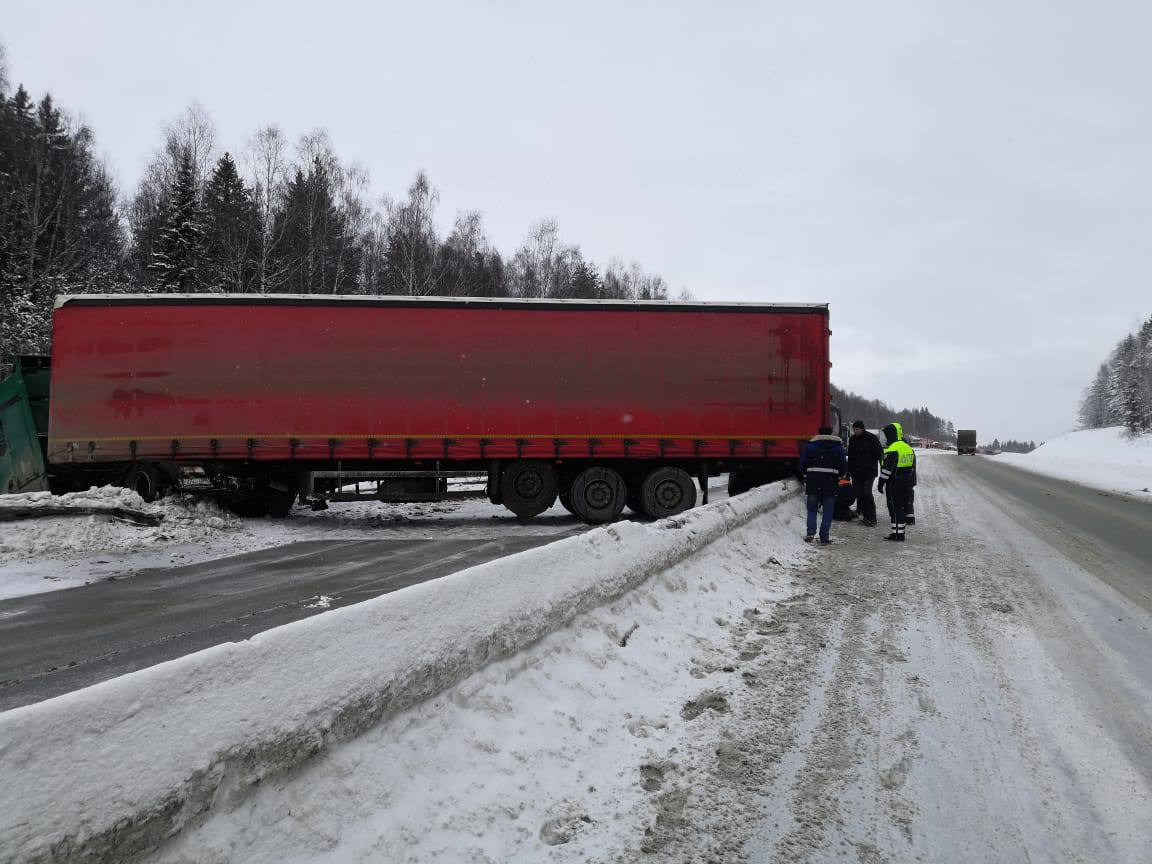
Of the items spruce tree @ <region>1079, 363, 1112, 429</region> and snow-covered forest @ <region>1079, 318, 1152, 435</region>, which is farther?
spruce tree @ <region>1079, 363, 1112, 429</region>

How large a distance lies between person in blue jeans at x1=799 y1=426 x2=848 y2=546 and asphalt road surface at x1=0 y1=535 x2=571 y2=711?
4105 millimetres

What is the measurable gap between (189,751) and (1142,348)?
123 meters

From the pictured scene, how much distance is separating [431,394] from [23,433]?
697cm

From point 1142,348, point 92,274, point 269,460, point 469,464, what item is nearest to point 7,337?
point 92,274

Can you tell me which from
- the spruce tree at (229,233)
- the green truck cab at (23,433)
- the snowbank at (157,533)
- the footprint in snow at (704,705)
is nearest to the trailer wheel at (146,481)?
the snowbank at (157,533)

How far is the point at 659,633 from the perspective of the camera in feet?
14.7

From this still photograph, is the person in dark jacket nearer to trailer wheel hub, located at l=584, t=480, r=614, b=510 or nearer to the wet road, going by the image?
the wet road

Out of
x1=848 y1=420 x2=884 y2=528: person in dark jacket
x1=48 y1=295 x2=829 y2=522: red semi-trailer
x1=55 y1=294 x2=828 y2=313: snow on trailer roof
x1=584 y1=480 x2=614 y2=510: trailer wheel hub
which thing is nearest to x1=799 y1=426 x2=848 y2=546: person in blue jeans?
x1=848 y1=420 x2=884 y2=528: person in dark jacket

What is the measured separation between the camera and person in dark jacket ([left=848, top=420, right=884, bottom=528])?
37.2 ft

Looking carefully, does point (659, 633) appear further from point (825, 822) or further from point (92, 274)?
point (92, 274)

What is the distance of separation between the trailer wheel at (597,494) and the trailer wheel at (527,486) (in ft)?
1.57

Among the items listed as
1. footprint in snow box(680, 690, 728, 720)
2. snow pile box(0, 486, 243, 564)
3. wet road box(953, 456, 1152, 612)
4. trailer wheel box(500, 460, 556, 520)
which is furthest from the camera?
trailer wheel box(500, 460, 556, 520)

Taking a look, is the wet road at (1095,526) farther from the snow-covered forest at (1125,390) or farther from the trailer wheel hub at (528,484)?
the snow-covered forest at (1125,390)

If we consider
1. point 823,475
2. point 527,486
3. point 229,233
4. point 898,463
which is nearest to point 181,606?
point 527,486
